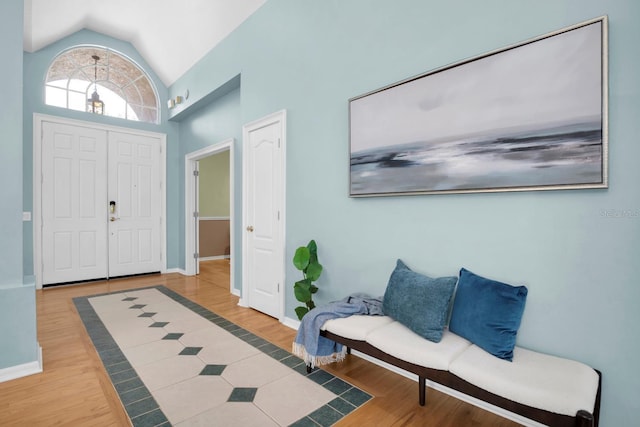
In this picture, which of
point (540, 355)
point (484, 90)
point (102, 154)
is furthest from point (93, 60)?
point (540, 355)

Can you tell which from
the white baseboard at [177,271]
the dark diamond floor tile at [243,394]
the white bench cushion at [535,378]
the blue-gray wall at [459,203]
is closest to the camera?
the white bench cushion at [535,378]

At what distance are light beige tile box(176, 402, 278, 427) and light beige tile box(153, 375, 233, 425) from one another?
5 centimetres

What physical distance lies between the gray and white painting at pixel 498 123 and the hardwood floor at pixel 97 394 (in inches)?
52.8

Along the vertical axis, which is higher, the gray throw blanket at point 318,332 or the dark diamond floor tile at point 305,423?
the gray throw blanket at point 318,332

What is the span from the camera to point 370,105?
2.46m

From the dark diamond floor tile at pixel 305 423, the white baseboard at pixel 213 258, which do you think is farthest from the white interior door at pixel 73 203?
the dark diamond floor tile at pixel 305 423

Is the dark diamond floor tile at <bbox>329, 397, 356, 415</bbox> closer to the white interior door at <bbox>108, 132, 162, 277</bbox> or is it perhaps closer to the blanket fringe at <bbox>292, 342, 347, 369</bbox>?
the blanket fringe at <bbox>292, 342, 347, 369</bbox>

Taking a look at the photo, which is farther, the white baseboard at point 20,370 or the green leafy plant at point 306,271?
the green leafy plant at point 306,271

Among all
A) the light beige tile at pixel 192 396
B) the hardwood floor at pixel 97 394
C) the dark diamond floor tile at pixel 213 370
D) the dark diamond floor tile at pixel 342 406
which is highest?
the dark diamond floor tile at pixel 213 370

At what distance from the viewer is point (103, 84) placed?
5.38m

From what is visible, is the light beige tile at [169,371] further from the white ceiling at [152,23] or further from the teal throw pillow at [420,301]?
the white ceiling at [152,23]

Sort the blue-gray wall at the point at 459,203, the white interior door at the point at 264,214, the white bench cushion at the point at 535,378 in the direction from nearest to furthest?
the white bench cushion at the point at 535,378 → the blue-gray wall at the point at 459,203 → the white interior door at the point at 264,214

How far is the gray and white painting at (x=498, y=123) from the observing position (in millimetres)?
1532

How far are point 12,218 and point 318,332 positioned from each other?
2.36 metres
